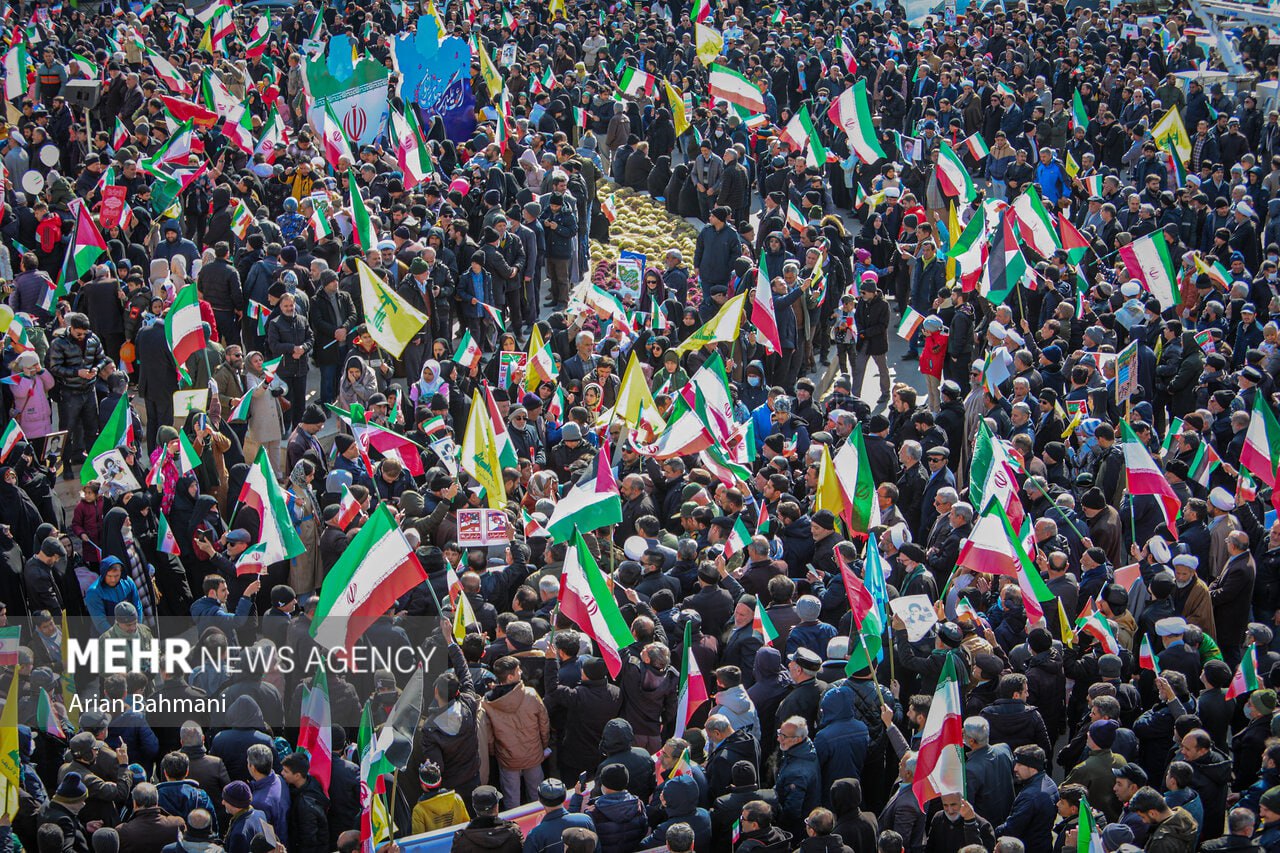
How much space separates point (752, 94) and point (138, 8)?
14.6 m

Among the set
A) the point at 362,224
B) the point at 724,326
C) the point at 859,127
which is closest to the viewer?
the point at 724,326

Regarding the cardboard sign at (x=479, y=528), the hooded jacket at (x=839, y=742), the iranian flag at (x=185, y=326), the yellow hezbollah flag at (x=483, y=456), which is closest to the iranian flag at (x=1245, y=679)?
the hooded jacket at (x=839, y=742)

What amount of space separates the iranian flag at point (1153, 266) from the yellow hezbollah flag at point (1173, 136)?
494 cm

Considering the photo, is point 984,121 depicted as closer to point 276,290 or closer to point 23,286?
point 276,290

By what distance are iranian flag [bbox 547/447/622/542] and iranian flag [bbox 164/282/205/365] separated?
4594 mm

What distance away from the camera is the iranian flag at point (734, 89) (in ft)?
69.3

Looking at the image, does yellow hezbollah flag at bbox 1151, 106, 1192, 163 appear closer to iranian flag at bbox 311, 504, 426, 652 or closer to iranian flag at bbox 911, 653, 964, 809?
iranian flag at bbox 911, 653, 964, 809

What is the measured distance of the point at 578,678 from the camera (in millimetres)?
9531

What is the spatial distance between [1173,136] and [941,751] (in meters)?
14.4

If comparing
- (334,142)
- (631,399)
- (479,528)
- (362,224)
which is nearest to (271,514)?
(479,528)

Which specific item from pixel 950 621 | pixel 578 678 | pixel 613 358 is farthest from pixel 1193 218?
pixel 578 678

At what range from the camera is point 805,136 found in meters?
19.8

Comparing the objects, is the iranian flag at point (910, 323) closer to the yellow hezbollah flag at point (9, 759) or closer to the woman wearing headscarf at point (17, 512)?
A: the woman wearing headscarf at point (17, 512)

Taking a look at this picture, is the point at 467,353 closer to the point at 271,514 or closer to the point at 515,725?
the point at 271,514
